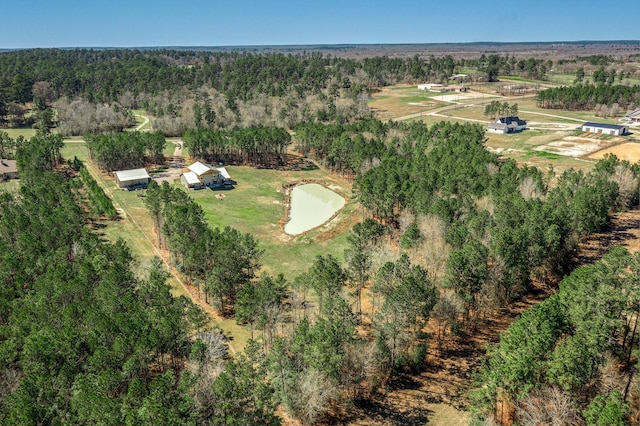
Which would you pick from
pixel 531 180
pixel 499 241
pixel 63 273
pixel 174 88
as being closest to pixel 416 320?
pixel 499 241

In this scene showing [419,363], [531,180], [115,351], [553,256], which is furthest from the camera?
[531,180]

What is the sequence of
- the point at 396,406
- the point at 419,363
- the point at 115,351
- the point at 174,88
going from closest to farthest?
the point at 115,351, the point at 396,406, the point at 419,363, the point at 174,88

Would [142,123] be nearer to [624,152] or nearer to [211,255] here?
[211,255]

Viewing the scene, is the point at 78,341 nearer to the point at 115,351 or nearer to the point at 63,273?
the point at 115,351

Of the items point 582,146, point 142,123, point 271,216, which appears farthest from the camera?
point 142,123

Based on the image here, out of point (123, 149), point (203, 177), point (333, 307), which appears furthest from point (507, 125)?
point (333, 307)

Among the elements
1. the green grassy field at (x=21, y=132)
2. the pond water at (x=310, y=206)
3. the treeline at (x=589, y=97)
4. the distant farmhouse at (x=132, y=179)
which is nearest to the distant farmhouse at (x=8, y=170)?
the distant farmhouse at (x=132, y=179)

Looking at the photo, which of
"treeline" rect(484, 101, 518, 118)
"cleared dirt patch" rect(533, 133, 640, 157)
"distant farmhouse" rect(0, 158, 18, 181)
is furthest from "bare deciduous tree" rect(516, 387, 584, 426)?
"treeline" rect(484, 101, 518, 118)
